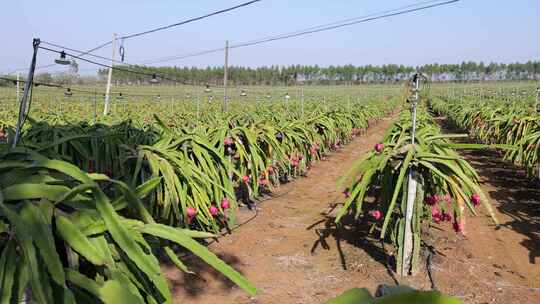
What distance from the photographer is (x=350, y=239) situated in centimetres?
521

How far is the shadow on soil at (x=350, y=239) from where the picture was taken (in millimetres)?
4602

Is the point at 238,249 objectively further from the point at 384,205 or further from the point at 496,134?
the point at 496,134

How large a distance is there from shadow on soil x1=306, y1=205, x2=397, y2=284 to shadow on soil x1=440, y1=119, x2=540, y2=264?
5.13 ft

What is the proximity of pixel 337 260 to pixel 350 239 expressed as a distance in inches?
23.9

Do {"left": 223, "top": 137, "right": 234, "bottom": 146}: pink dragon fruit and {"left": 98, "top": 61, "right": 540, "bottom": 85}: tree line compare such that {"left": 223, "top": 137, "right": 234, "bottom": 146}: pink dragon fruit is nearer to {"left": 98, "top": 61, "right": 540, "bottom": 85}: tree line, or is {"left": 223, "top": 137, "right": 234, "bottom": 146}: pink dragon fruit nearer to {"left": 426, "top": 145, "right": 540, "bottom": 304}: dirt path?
{"left": 426, "top": 145, "right": 540, "bottom": 304}: dirt path

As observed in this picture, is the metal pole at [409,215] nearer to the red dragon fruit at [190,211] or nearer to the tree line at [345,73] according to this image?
the red dragon fruit at [190,211]

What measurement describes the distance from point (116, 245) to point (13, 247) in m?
0.28

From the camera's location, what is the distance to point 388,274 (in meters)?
4.27

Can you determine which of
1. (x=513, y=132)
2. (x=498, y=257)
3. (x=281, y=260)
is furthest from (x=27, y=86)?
(x=513, y=132)

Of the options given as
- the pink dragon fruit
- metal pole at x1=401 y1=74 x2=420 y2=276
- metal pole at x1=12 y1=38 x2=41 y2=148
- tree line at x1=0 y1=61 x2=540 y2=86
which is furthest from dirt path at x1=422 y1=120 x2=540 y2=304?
tree line at x1=0 y1=61 x2=540 y2=86

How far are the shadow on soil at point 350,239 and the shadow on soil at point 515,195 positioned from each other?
61.5 inches

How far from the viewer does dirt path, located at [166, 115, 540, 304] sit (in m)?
3.94

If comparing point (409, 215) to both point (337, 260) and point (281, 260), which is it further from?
point (281, 260)

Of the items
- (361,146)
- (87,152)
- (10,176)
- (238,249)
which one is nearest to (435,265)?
(238,249)
